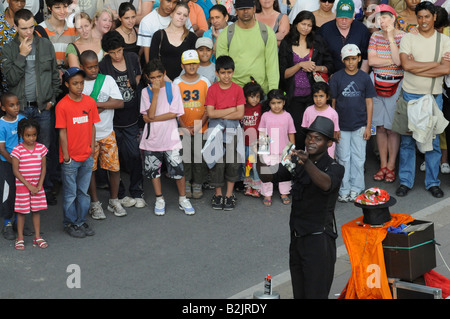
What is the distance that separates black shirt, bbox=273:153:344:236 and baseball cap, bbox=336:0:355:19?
4.22 meters

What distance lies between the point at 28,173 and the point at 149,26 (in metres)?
2.98

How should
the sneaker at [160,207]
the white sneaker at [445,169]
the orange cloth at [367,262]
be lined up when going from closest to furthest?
the orange cloth at [367,262]
the sneaker at [160,207]
the white sneaker at [445,169]

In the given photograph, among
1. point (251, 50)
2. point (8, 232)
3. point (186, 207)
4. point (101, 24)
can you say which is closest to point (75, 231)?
point (8, 232)

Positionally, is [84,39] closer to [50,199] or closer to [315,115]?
[50,199]

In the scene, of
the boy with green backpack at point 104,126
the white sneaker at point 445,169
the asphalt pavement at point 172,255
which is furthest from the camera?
the white sneaker at point 445,169

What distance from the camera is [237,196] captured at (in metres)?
9.67

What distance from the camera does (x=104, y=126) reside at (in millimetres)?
8789

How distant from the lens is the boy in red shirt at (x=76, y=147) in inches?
320

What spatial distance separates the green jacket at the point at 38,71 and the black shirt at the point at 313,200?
370 centimetres

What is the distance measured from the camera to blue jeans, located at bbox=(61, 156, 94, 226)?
8.24 meters

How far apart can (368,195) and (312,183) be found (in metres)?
0.86

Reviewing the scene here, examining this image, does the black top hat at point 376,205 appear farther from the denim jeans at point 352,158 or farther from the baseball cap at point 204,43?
the baseball cap at point 204,43

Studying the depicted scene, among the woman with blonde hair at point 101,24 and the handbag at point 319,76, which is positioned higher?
the woman with blonde hair at point 101,24

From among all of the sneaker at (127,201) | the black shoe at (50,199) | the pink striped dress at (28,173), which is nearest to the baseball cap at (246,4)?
the sneaker at (127,201)
